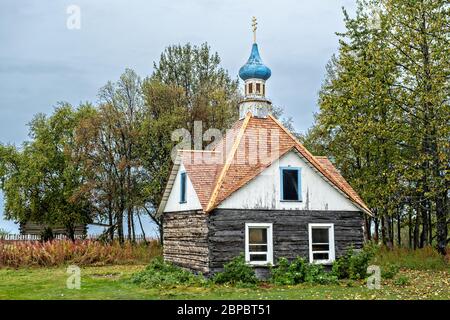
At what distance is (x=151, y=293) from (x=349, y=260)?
27.9ft

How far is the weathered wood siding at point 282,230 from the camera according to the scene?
21.3 meters

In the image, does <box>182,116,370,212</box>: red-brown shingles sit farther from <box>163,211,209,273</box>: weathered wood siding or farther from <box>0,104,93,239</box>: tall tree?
<box>0,104,93,239</box>: tall tree

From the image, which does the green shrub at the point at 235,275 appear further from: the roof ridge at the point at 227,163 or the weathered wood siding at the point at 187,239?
the roof ridge at the point at 227,163

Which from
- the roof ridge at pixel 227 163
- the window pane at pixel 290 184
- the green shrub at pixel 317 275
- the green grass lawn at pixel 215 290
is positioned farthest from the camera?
the window pane at pixel 290 184

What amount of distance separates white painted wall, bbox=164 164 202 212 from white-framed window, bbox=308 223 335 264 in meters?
4.83

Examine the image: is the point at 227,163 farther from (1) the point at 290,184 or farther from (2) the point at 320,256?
(2) the point at 320,256

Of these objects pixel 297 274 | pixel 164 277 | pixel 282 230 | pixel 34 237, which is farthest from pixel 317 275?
pixel 34 237

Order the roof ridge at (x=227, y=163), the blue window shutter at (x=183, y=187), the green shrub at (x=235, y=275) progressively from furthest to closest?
the blue window shutter at (x=183, y=187), the roof ridge at (x=227, y=163), the green shrub at (x=235, y=275)

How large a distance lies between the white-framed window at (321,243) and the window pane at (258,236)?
185 centimetres

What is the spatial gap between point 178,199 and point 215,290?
6778mm

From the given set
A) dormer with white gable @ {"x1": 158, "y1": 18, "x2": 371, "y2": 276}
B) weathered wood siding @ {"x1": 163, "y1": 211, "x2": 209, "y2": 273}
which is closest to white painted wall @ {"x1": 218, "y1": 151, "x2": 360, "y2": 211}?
dormer with white gable @ {"x1": 158, "y1": 18, "x2": 371, "y2": 276}

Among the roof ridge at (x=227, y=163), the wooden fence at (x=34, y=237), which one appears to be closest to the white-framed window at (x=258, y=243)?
the roof ridge at (x=227, y=163)
